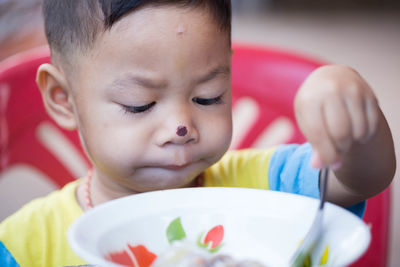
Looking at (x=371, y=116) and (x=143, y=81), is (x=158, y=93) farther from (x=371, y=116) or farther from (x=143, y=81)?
(x=371, y=116)

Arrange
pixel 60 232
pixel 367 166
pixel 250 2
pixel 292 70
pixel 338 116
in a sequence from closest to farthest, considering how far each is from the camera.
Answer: pixel 338 116
pixel 367 166
pixel 60 232
pixel 292 70
pixel 250 2

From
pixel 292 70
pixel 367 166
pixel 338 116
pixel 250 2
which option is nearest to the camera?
pixel 338 116

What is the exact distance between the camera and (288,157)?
0.77m

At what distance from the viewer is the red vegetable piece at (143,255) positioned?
0.49 m

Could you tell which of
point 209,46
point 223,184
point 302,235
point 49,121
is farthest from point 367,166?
point 49,121

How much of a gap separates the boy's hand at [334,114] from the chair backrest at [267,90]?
0.55 metres

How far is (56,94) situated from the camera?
0.74 m

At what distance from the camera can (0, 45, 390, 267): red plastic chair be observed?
102cm

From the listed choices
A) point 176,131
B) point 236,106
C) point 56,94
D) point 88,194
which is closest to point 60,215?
point 88,194

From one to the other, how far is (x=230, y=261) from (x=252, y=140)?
659 mm

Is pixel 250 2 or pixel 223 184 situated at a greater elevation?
pixel 223 184

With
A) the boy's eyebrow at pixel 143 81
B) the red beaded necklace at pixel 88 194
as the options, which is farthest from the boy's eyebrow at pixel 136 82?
the red beaded necklace at pixel 88 194

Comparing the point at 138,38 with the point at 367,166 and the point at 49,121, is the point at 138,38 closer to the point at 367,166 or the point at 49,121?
the point at 367,166

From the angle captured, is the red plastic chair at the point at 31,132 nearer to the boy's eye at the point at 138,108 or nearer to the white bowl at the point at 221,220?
the boy's eye at the point at 138,108
